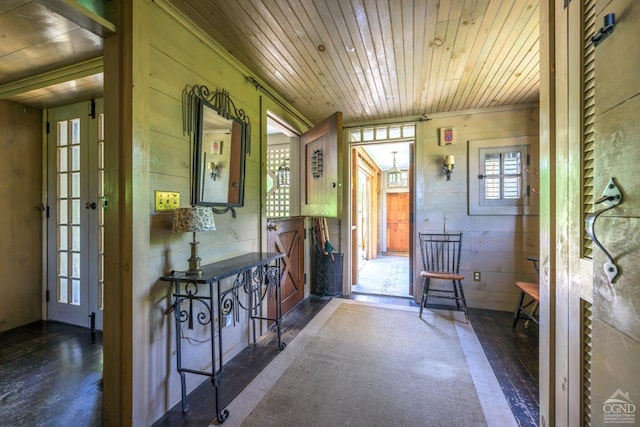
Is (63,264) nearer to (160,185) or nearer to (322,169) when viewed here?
(160,185)

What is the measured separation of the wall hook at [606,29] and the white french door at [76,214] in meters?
3.53

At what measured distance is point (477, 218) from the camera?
338 centimetres

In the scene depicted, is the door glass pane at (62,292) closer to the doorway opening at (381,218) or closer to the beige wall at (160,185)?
the beige wall at (160,185)

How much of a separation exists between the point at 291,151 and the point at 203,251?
2148 millimetres

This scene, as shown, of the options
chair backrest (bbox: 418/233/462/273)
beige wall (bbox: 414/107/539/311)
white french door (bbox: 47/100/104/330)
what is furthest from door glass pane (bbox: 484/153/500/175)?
white french door (bbox: 47/100/104/330)

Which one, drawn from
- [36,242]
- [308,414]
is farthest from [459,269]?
[36,242]

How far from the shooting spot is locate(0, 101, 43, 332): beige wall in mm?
2623

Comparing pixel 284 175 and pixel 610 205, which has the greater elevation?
pixel 284 175

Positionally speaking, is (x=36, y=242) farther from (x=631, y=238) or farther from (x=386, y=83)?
(x=631, y=238)

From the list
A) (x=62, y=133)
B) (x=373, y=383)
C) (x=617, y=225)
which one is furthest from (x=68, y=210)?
(x=617, y=225)

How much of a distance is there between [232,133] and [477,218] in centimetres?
305

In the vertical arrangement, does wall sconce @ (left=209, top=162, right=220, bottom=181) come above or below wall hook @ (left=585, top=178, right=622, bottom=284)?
above

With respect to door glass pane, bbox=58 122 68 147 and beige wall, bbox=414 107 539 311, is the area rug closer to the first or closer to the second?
beige wall, bbox=414 107 539 311

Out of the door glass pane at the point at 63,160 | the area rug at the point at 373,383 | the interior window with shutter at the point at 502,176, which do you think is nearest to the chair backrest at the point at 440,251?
the interior window with shutter at the point at 502,176
